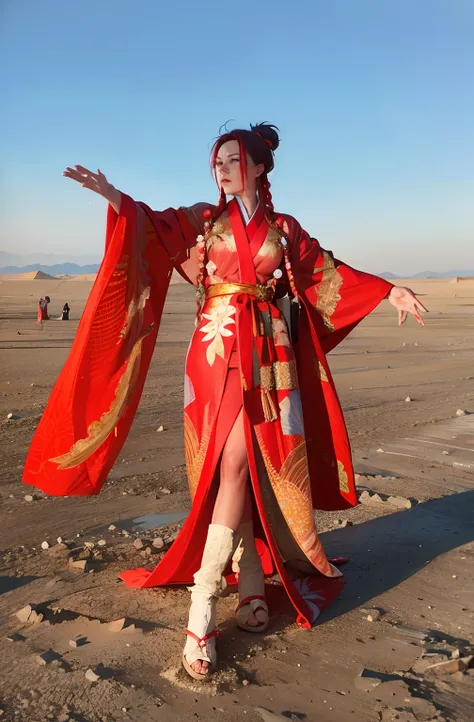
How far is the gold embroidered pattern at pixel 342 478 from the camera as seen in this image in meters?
3.48

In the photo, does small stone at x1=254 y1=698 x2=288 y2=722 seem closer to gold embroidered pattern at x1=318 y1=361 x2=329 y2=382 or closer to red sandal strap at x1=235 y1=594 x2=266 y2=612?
→ red sandal strap at x1=235 y1=594 x2=266 y2=612

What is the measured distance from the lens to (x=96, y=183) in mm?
2941

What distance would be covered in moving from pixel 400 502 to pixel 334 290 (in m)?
1.88

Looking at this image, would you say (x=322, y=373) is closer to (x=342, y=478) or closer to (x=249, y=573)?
(x=342, y=478)

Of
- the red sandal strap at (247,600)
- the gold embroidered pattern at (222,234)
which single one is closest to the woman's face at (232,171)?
the gold embroidered pattern at (222,234)

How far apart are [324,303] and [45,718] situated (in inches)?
83.8

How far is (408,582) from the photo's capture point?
137 inches

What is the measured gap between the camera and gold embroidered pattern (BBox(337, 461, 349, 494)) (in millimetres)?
3476

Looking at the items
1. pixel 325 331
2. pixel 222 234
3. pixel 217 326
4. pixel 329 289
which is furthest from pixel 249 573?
pixel 222 234

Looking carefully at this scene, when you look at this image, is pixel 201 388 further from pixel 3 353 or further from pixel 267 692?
pixel 3 353

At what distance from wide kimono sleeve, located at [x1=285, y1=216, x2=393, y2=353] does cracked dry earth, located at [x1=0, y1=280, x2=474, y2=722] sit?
131cm

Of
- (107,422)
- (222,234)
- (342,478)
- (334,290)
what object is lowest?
(342,478)

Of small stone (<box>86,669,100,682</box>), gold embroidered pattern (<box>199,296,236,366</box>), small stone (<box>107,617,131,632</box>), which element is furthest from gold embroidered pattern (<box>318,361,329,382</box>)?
small stone (<box>86,669,100,682</box>)

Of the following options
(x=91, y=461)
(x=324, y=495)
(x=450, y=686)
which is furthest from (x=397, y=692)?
(x=91, y=461)
